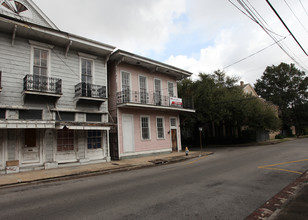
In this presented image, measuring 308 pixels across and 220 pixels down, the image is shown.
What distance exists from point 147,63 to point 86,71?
5191mm

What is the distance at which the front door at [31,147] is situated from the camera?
34.1ft

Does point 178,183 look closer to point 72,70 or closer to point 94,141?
point 94,141

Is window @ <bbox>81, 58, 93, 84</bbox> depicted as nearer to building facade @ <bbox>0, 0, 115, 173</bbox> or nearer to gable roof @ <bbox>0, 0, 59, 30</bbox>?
building facade @ <bbox>0, 0, 115, 173</bbox>

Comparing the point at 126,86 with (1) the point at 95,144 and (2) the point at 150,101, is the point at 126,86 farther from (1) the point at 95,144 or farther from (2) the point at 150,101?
(1) the point at 95,144

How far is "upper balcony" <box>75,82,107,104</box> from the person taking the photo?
1227cm

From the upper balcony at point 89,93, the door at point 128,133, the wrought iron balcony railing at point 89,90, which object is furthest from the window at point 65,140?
the door at point 128,133

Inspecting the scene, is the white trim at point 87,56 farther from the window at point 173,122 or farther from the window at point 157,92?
the window at point 173,122

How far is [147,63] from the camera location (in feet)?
54.3

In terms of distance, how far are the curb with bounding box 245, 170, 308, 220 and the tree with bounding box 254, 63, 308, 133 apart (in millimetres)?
45897

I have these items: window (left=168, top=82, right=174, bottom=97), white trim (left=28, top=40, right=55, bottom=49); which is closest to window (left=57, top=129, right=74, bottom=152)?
white trim (left=28, top=40, right=55, bottom=49)

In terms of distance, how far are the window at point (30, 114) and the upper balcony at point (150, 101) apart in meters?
5.27

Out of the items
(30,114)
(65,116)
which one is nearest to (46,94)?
(30,114)

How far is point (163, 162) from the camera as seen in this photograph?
13219mm

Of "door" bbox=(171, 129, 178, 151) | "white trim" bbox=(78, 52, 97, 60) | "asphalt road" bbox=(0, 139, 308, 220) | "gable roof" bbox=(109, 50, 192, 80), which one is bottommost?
"asphalt road" bbox=(0, 139, 308, 220)
